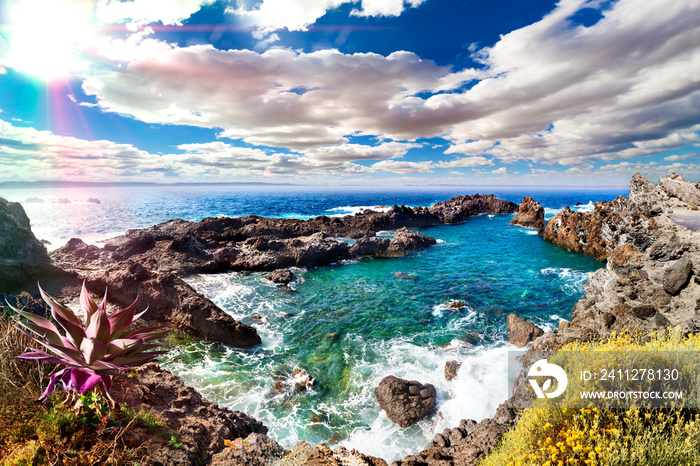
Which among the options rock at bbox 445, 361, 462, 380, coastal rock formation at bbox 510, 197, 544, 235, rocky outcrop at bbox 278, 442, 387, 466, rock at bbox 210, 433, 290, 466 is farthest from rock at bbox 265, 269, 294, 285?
coastal rock formation at bbox 510, 197, 544, 235

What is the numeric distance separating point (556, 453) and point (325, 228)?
42352 mm

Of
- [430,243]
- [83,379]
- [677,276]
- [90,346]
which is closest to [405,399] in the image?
[83,379]

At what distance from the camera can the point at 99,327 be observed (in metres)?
4.26

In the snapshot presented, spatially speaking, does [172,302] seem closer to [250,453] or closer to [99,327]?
[99,327]

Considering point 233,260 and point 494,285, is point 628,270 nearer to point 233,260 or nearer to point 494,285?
point 494,285

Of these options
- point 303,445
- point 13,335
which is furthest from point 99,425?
point 303,445

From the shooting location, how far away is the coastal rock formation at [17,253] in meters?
12.2

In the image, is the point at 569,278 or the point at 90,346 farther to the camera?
the point at 569,278

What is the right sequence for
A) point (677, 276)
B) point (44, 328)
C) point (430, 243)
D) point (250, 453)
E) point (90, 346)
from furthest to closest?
point (430, 243) → point (677, 276) → point (250, 453) → point (44, 328) → point (90, 346)

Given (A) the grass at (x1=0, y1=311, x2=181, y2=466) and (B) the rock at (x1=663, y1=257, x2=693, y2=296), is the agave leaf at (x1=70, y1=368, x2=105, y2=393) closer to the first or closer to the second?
(A) the grass at (x1=0, y1=311, x2=181, y2=466)

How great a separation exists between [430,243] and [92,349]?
3691cm

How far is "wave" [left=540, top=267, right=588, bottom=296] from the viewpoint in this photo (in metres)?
21.4

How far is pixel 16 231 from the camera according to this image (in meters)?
15.1

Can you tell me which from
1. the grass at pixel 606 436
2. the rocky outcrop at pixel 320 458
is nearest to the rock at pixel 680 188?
the grass at pixel 606 436
